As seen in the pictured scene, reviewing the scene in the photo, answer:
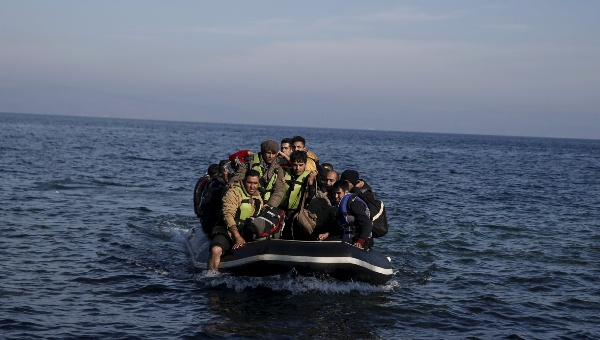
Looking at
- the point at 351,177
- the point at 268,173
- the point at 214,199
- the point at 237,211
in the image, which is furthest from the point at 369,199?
the point at 214,199

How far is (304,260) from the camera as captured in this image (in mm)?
11867

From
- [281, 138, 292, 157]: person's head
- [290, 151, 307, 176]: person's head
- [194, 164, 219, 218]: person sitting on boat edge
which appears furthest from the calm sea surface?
[281, 138, 292, 157]: person's head

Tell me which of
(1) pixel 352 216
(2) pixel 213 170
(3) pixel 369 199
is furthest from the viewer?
(2) pixel 213 170

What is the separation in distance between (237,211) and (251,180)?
0.66 meters

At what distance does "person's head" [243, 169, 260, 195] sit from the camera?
12125mm

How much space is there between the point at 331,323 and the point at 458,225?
11815 millimetres

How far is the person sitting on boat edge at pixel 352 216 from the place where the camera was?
39.6 ft

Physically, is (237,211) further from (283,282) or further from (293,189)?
(283,282)

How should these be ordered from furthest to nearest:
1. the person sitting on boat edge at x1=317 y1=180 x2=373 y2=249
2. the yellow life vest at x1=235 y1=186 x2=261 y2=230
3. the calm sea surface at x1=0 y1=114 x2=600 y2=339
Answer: the yellow life vest at x1=235 y1=186 x2=261 y2=230 → the person sitting on boat edge at x1=317 y1=180 x2=373 y2=249 → the calm sea surface at x1=0 y1=114 x2=600 y2=339

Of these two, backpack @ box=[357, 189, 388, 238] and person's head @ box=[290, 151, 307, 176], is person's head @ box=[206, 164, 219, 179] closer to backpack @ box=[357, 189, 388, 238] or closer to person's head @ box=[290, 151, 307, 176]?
person's head @ box=[290, 151, 307, 176]

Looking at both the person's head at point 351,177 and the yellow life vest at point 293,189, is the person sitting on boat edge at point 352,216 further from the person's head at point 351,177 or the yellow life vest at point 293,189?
the yellow life vest at point 293,189

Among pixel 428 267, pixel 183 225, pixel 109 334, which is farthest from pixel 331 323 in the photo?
pixel 183 225

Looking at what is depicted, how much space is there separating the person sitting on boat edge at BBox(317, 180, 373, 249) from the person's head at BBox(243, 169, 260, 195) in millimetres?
1319

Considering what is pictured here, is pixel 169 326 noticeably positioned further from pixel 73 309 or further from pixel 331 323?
pixel 331 323
